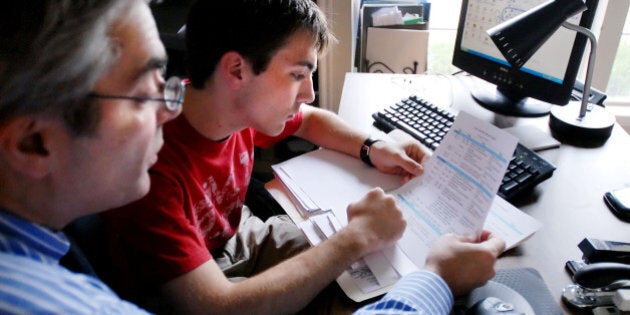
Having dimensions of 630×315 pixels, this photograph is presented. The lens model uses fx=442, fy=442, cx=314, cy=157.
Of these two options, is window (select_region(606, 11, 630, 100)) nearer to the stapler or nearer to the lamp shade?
the lamp shade

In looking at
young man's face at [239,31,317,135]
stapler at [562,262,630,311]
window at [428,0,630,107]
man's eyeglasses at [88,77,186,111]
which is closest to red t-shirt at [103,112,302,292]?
young man's face at [239,31,317,135]

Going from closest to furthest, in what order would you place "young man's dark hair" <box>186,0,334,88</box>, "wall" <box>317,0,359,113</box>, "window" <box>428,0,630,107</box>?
"young man's dark hair" <box>186,0,334,88</box> → "wall" <box>317,0,359,113</box> → "window" <box>428,0,630,107</box>

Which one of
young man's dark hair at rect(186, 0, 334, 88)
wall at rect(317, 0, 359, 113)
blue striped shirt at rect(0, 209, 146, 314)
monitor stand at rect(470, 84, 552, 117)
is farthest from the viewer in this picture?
wall at rect(317, 0, 359, 113)

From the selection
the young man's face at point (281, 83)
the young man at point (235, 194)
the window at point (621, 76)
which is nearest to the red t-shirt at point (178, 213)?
the young man at point (235, 194)

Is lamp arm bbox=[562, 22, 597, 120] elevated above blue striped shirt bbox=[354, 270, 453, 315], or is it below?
above

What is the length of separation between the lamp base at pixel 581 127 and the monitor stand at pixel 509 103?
0.07m

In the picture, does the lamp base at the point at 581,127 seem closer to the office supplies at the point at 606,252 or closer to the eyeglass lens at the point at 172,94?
the office supplies at the point at 606,252

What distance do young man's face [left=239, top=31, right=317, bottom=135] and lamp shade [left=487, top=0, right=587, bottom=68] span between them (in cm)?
43

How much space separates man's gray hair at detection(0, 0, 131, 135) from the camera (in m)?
0.48

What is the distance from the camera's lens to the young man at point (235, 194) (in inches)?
29.3

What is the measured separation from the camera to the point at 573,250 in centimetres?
82

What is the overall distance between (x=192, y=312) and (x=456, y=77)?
3.97ft

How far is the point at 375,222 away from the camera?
82 centimetres

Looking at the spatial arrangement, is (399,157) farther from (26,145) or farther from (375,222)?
Answer: (26,145)
